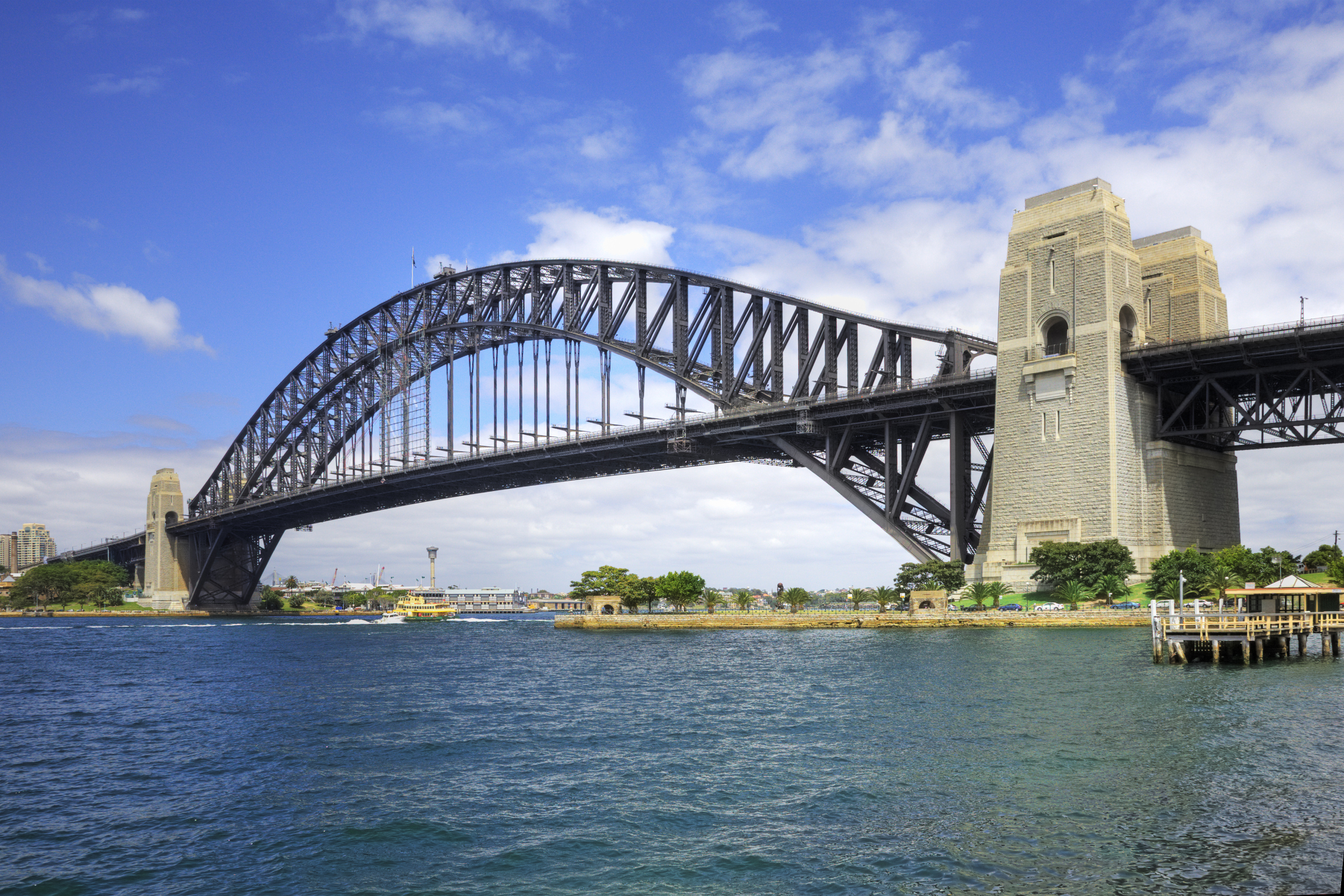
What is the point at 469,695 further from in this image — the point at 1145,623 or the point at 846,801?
the point at 1145,623

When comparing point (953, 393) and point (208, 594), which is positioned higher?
point (953, 393)

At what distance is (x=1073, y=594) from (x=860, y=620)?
21.1m

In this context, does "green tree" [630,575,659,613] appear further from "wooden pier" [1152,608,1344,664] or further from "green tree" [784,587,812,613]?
"wooden pier" [1152,608,1344,664]

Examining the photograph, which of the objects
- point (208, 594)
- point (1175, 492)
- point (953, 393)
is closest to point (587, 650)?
point (953, 393)

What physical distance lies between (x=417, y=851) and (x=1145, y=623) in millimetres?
57095

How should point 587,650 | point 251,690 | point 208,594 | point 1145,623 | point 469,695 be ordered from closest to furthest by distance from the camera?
1. point 469,695
2. point 251,690
3. point 1145,623
4. point 587,650
5. point 208,594

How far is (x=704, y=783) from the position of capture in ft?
78.8

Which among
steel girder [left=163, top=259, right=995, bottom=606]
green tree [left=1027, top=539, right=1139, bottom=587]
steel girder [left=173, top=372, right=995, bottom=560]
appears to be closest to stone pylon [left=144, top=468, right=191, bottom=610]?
steel girder [left=163, top=259, right=995, bottom=606]

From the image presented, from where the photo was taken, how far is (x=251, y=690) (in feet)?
153

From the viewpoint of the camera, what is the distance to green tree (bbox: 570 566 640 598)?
353 feet

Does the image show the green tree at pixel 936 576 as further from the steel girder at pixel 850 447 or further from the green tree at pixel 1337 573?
the green tree at pixel 1337 573

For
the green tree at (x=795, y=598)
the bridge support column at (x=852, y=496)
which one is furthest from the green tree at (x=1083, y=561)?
the green tree at (x=795, y=598)

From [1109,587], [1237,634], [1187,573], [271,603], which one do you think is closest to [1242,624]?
[1237,634]

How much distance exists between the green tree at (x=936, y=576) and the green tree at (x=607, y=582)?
3382cm
